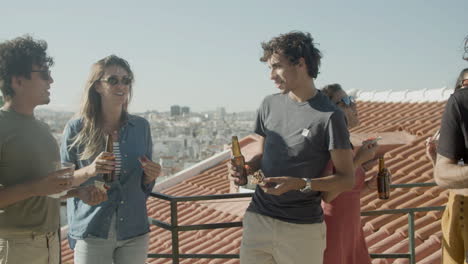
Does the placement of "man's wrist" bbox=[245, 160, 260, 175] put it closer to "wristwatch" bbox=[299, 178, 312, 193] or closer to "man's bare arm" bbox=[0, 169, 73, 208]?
"wristwatch" bbox=[299, 178, 312, 193]

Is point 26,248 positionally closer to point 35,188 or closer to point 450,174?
point 35,188

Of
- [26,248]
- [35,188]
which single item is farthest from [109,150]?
[26,248]

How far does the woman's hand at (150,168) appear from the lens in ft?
8.84

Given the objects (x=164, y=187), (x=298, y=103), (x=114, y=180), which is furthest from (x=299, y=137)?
(x=164, y=187)

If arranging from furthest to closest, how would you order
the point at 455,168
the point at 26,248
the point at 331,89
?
the point at 331,89 < the point at 26,248 < the point at 455,168

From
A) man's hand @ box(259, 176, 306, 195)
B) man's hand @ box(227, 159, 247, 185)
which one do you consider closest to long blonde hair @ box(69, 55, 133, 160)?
man's hand @ box(227, 159, 247, 185)

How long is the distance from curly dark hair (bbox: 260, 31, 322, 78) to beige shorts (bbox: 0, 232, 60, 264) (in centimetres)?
149

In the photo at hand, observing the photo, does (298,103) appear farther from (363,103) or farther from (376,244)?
(363,103)

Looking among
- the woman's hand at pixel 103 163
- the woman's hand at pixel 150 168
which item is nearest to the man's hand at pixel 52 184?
the woman's hand at pixel 103 163

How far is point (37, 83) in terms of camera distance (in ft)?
8.03

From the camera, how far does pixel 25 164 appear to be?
7.59 ft

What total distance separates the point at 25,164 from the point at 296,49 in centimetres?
147

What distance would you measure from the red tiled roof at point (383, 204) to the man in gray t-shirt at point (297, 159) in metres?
1.28

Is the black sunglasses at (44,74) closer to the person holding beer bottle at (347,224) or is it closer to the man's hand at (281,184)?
the man's hand at (281,184)
